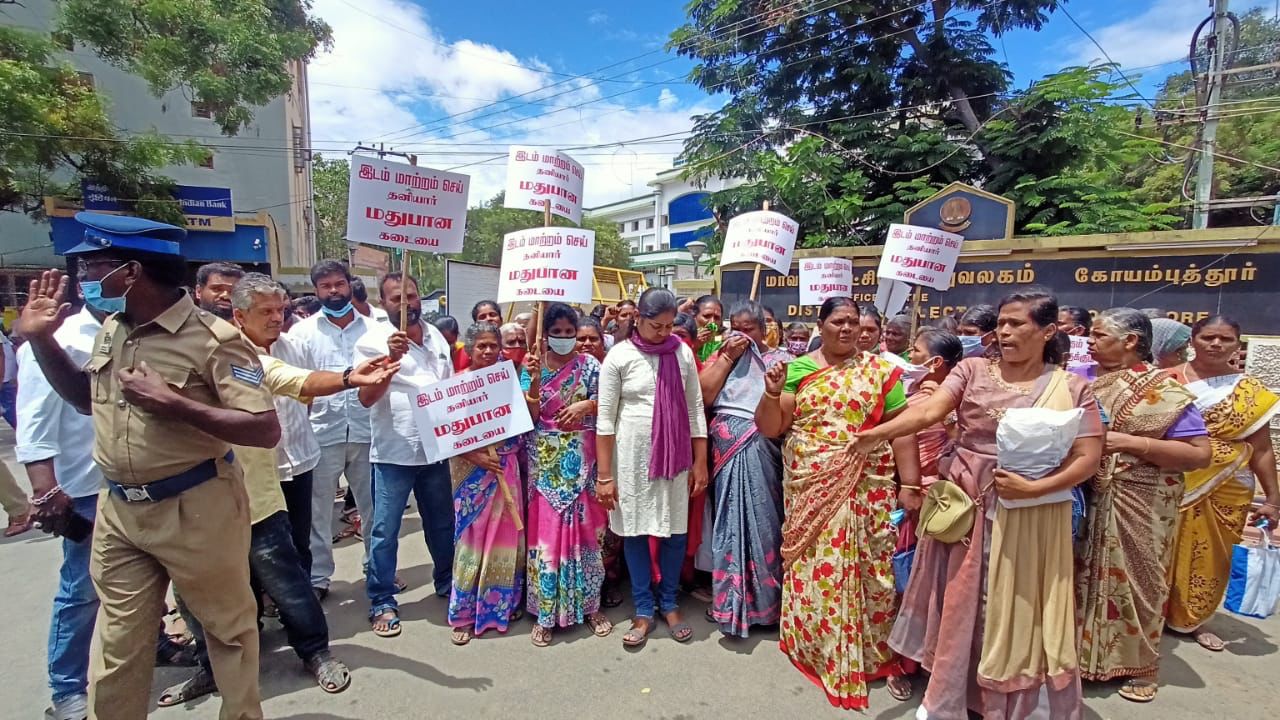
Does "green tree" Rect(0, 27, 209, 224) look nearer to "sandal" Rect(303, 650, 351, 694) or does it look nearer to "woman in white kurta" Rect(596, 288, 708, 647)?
"sandal" Rect(303, 650, 351, 694)

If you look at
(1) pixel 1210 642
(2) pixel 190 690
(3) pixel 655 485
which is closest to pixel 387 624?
(2) pixel 190 690

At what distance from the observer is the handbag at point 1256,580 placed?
317 centimetres

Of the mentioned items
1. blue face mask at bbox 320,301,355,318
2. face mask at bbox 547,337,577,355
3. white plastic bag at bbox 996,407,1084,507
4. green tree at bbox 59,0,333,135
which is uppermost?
green tree at bbox 59,0,333,135

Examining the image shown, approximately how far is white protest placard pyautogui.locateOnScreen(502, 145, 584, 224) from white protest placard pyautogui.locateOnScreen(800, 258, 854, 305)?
270 centimetres

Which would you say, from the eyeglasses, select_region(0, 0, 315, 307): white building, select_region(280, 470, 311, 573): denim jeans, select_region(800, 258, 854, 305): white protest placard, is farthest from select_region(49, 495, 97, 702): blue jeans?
select_region(0, 0, 315, 307): white building

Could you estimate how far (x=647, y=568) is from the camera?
318 cm

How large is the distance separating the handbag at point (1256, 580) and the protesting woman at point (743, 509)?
8.01ft

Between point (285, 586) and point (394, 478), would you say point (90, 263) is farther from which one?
point (394, 478)

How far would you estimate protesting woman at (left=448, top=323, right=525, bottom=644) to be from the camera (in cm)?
320

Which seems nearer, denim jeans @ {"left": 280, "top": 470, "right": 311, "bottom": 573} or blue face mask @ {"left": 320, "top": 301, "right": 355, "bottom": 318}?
denim jeans @ {"left": 280, "top": 470, "right": 311, "bottom": 573}

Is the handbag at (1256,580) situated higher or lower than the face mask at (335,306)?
lower

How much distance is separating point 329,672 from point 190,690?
0.57 m

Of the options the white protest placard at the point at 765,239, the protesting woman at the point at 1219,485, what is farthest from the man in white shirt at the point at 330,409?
the protesting woman at the point at 1219,485

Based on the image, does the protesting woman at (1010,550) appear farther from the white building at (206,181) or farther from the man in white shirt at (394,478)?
the white building at (206,181)
